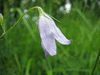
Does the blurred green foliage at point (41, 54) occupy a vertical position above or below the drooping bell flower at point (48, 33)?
below

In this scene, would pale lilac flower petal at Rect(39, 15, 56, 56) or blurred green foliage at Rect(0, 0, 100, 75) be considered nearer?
pale lilac flower petal at Rect(39, 15, 56, 56)

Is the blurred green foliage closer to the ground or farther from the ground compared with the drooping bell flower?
closer to the ground

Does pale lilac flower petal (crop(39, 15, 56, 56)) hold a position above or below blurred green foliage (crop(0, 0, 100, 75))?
above

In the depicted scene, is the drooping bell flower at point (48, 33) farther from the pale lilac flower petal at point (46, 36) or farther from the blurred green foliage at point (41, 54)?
the blurred green foliage at point (41, 54)

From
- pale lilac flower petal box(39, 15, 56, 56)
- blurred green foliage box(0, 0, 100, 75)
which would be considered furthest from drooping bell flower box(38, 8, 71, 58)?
blurred green foliage box(0, 0, 100, 75)

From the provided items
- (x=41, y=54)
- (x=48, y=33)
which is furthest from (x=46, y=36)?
(x=41, y=54)

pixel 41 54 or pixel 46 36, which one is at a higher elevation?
pixel 46 36

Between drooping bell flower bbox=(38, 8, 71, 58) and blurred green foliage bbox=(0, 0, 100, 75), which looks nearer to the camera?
drooping bell flower bbox=(38, 8, 71, 58)

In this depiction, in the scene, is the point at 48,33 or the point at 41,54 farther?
the point at 41,54

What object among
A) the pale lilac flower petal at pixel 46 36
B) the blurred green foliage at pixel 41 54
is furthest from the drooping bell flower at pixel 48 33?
the blurred green foliage at pixel 41 54

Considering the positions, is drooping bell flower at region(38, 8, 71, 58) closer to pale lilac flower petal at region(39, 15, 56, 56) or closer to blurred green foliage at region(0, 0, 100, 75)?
pale lilac flower petal at region(39, 15, 56, 56)

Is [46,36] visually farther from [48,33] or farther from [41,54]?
[41,54]
